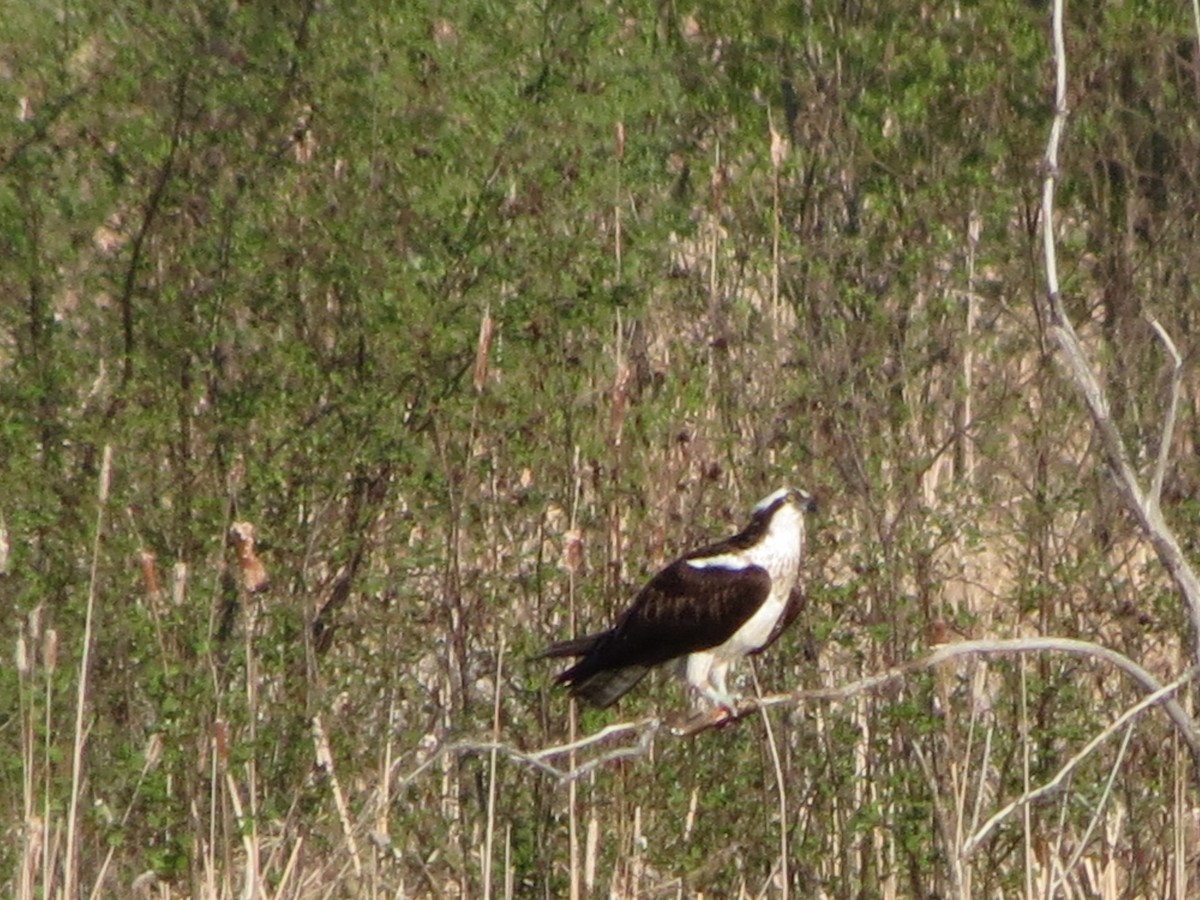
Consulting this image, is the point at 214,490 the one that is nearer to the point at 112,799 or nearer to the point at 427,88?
the point at 112,799

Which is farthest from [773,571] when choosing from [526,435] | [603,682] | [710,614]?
[526,435]

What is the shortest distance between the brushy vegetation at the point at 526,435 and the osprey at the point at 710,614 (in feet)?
1.28

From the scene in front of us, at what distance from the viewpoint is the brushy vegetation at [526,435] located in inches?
233

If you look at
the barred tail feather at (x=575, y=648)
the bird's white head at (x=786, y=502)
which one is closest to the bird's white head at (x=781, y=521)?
the bird's white head at (x=786, y=502)

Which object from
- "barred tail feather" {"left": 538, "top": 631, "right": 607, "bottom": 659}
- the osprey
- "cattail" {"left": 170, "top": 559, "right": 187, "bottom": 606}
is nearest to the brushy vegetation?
"cattail" {"left": 170, "top": 559, "right": 187, "bottom": 606}

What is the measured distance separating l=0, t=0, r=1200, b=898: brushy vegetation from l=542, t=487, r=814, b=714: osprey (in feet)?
1.28

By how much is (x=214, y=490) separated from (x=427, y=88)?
1339 millimetres

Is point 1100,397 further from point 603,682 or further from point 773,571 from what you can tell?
point 603,682

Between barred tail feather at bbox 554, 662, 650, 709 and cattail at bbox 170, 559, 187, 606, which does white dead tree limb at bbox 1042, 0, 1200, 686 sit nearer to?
barred tail feather at bbox 554, 662, 650, 709

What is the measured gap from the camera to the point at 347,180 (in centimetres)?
632

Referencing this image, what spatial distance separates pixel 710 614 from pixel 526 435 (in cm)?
103

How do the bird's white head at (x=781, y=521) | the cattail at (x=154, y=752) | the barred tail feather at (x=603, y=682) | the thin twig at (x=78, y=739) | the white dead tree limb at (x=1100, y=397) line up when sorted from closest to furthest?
the white dead tree limb at (x=1100, y=397), the thin twig at (x=78, y=739), the barred tail feather at (x=603, y=682), the bird's white head at (x=781, y=521), the cattail at (x=154, y=752)

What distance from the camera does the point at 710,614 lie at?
210 inches

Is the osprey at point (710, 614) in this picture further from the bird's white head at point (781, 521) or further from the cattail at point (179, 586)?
Answer: the cattail at point (179, 586)
